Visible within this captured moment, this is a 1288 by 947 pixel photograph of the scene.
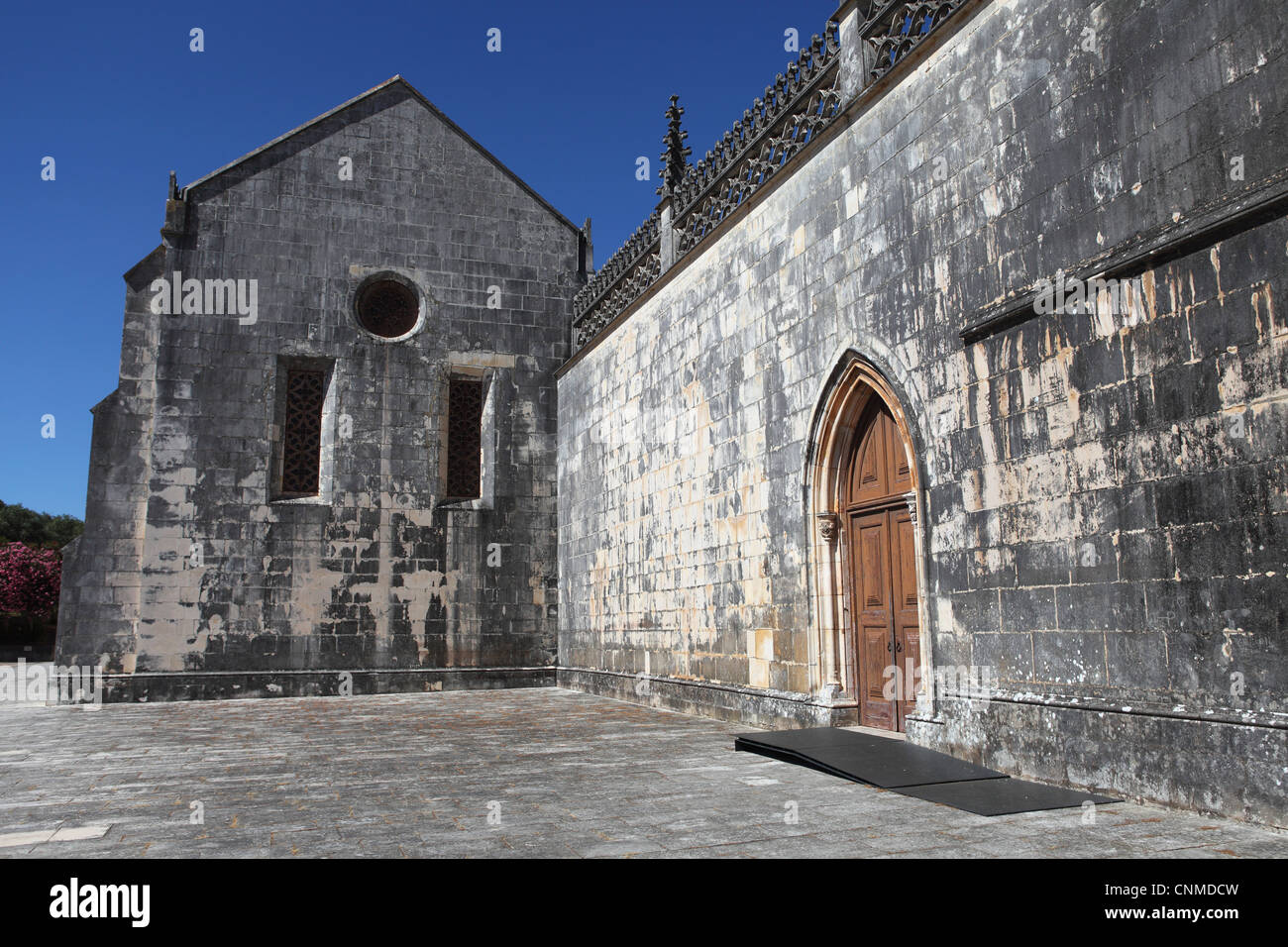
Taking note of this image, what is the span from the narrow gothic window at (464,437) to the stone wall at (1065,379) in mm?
6785

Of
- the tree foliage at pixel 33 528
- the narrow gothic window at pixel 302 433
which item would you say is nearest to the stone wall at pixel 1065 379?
the narrow gothic window at pixel 302 433

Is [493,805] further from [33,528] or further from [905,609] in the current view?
[33,528]

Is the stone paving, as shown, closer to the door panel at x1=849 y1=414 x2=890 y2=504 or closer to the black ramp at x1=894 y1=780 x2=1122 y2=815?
the black ramp at x1=894 y1=780 x2=1122 y2=815

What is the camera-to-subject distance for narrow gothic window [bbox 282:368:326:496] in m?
13.9

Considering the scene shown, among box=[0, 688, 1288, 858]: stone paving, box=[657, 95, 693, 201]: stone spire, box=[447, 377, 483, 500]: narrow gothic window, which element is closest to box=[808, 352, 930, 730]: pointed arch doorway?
box=[0, 688, 1288, 858]: stone paving

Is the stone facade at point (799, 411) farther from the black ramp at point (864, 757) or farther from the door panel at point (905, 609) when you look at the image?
the black ramp at point (864, 757)

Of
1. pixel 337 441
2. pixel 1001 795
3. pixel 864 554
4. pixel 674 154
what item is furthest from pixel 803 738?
pixel 337 441

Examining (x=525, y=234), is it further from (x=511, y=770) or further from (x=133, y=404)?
(x=511, y=770)

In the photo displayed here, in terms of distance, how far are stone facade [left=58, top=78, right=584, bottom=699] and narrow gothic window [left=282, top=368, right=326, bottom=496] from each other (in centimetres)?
20

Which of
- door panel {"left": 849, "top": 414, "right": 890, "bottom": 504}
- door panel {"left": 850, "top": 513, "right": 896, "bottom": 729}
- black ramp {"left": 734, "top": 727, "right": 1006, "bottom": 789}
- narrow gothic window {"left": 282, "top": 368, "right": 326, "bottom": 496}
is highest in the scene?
narrow gothic window {"left": 282, "top": 368, "right": 326, "bottom": 496}

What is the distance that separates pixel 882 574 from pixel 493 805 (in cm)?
383

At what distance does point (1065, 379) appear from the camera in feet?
17.2

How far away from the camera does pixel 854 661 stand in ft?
24.8
